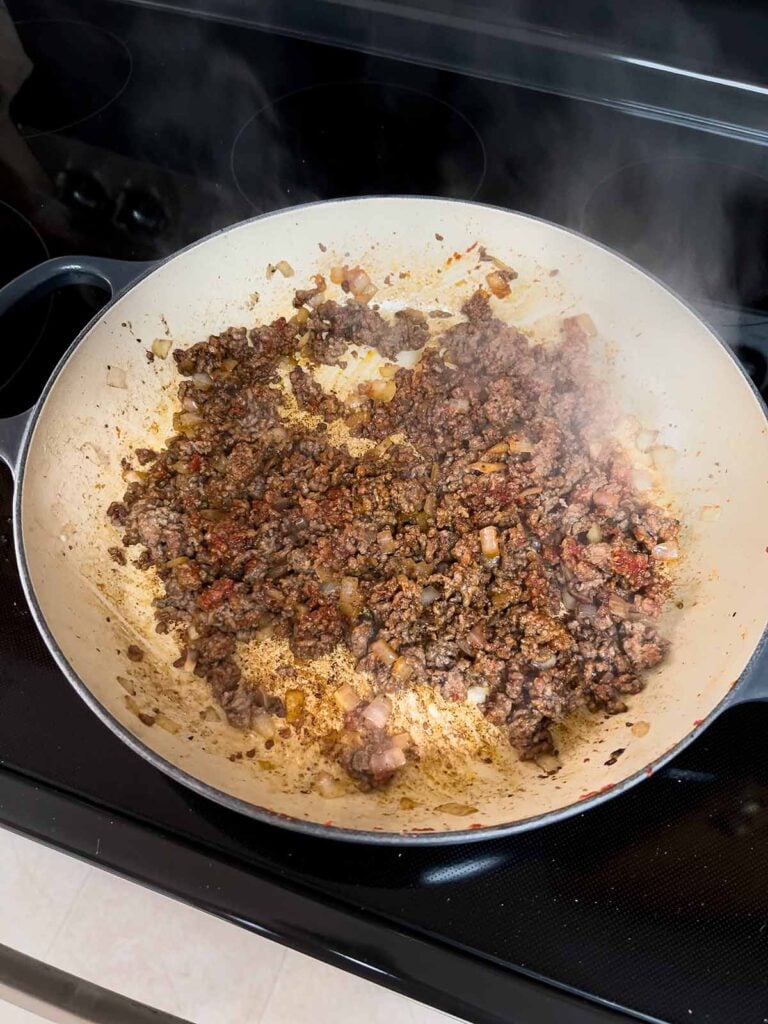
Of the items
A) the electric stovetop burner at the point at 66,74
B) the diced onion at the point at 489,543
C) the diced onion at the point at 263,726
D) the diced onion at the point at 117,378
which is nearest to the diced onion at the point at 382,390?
the diced onion at the point at 489,543

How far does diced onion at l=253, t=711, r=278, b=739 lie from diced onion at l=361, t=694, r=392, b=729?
18cm

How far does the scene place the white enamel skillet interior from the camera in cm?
134

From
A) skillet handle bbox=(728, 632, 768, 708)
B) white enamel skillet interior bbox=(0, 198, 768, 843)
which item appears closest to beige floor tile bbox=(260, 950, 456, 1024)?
white enamel skillet interior bbox=(0, 198, 768, 843)

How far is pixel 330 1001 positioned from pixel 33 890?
0.61 m

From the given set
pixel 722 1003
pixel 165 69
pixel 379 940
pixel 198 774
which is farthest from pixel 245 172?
pixel 722 1003

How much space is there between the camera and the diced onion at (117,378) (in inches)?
72.0

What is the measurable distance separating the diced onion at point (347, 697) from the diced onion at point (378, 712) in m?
0.03

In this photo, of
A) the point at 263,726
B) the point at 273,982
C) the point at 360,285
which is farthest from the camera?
the point at 360,285

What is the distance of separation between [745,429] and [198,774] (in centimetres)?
130

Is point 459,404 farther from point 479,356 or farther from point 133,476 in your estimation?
point 133,476

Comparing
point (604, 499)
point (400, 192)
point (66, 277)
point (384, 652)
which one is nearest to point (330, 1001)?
point (384, 652)

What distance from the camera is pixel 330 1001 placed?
1391mm

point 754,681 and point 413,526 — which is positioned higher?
point 754,681

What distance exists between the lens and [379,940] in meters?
1.29
